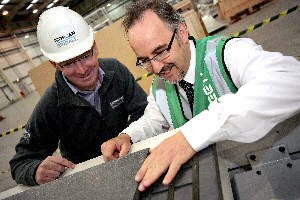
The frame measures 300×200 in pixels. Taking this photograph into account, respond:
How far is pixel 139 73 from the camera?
5.11 metres

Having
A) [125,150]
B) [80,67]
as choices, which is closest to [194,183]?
[125,150]

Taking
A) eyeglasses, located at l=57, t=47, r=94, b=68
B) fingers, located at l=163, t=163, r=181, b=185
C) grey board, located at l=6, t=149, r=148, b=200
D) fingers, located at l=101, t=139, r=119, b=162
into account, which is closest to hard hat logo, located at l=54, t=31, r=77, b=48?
eyeglasses, located at l=57, t=47, r=94, b=68

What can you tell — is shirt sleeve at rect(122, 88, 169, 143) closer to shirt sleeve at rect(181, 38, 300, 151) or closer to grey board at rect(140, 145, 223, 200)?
shirt sleeve at rect(181, 38, 300, 151)

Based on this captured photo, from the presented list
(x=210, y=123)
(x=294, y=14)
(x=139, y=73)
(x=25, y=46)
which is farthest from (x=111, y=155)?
(x=25, y=46)

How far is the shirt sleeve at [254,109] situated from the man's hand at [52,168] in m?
0.75

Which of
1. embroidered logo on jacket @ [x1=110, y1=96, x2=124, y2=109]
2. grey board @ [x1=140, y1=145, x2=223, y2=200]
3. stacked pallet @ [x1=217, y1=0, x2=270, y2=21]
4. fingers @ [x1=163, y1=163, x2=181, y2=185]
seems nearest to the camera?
grey board @ [x1=140, y1=145, x2=223, y2=200]

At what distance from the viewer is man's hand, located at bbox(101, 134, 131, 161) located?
119 cm

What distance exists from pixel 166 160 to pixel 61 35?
1.39m

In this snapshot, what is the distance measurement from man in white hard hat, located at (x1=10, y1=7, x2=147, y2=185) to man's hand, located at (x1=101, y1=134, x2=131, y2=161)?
566 millimetres

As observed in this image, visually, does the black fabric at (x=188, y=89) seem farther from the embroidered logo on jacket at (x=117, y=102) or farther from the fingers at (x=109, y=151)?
the embroidered logo on jacket at (x=117, y=102)

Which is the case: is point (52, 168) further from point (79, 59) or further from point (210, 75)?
point (210, 75)

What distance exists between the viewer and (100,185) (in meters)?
0.79

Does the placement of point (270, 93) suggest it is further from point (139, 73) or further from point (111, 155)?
point (139, 73)

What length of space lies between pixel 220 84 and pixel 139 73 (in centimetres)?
383
